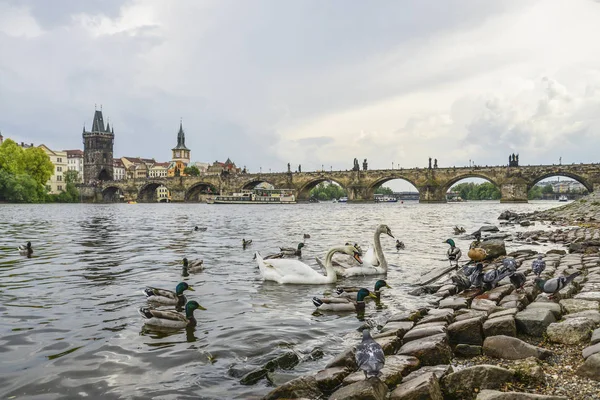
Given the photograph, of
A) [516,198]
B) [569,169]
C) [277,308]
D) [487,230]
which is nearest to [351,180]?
[516,198]

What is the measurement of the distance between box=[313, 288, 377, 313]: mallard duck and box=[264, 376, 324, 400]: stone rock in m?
3.23

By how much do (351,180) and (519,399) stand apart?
91162 millimetres

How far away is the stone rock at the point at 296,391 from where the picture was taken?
13.1 feet

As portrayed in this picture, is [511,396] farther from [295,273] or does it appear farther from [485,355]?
[295,273]

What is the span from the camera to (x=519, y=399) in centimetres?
317

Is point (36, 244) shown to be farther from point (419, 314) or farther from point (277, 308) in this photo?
point (419, 314)

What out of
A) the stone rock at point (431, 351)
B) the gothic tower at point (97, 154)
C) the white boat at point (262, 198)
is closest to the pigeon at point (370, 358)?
the stone rock at point (431, 351)

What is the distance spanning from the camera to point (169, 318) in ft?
21.2

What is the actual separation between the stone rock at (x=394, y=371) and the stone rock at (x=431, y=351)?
0.13m

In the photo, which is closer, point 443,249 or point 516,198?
point 443,249

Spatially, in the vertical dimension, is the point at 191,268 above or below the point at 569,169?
below

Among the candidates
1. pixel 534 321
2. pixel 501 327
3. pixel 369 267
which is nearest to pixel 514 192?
pixel 369 267

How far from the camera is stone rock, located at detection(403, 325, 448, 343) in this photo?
16.6ft

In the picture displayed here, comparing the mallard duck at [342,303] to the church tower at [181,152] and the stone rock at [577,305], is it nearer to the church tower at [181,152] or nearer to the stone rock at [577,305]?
the stone rock at [577,305]
